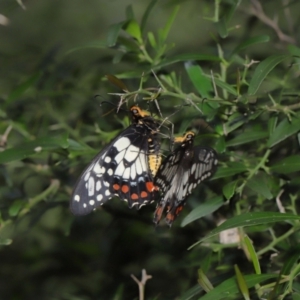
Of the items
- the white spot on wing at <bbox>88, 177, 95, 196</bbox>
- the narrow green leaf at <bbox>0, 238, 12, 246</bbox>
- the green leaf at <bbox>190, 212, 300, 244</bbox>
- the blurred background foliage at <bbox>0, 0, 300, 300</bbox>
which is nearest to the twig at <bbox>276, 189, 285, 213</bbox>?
the blurred background foliage at <bbox>0, 0, 300, 300</bbox>

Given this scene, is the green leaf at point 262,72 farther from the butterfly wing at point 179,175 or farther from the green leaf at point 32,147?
the green leaf at point 32,147

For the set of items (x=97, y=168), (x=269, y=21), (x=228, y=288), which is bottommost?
(x=228, y=288)

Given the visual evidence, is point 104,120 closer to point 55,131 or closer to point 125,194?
point 55,131

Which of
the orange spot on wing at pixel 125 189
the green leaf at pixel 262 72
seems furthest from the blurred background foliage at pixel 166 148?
the orange spot on wing at pixel 125 189

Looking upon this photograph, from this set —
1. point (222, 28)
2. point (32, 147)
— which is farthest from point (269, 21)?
point (32, 147)

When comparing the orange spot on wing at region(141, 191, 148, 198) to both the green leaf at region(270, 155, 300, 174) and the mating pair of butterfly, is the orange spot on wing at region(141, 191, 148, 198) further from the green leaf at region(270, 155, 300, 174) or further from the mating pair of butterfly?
the green leaf at region(270, 155, 300, 174)

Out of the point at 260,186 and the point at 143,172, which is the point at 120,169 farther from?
the point at 260,186
